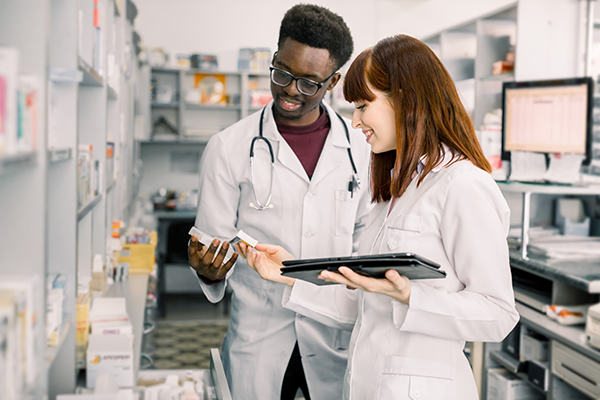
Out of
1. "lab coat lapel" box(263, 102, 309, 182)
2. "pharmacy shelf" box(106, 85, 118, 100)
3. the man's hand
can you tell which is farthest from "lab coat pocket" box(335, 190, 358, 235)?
"pharmacy shelf" box(106, 85, 118, 100)

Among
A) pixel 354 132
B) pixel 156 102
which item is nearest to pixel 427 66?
pixel 354 132

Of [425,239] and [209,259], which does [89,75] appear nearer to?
[209,259]

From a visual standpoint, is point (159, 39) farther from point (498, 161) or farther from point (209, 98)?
point (498, 161)

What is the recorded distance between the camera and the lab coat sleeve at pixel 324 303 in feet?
4.79

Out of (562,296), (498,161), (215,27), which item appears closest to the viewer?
(562,296)

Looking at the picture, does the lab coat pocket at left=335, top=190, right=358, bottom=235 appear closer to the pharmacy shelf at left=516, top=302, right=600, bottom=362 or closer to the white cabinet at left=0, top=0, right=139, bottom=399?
the white cabinet at left=0, top=0, right=139, bottom=399

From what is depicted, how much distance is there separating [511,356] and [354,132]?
5.02ft

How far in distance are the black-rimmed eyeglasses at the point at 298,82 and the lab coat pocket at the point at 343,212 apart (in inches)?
12.8

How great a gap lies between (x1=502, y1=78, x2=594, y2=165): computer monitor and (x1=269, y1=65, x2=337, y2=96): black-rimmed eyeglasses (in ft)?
5.43

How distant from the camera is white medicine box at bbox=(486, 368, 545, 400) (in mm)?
2584

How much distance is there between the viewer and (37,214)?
3.34ft

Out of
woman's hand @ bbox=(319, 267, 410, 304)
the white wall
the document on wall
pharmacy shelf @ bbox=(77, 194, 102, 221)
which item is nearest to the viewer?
woman's hand @ bbox=(319, 267, 410, 304)

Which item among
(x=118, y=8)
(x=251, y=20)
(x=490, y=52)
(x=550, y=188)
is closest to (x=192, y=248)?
(x=550, y=188)

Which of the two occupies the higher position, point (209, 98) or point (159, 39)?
point (159, 39)
